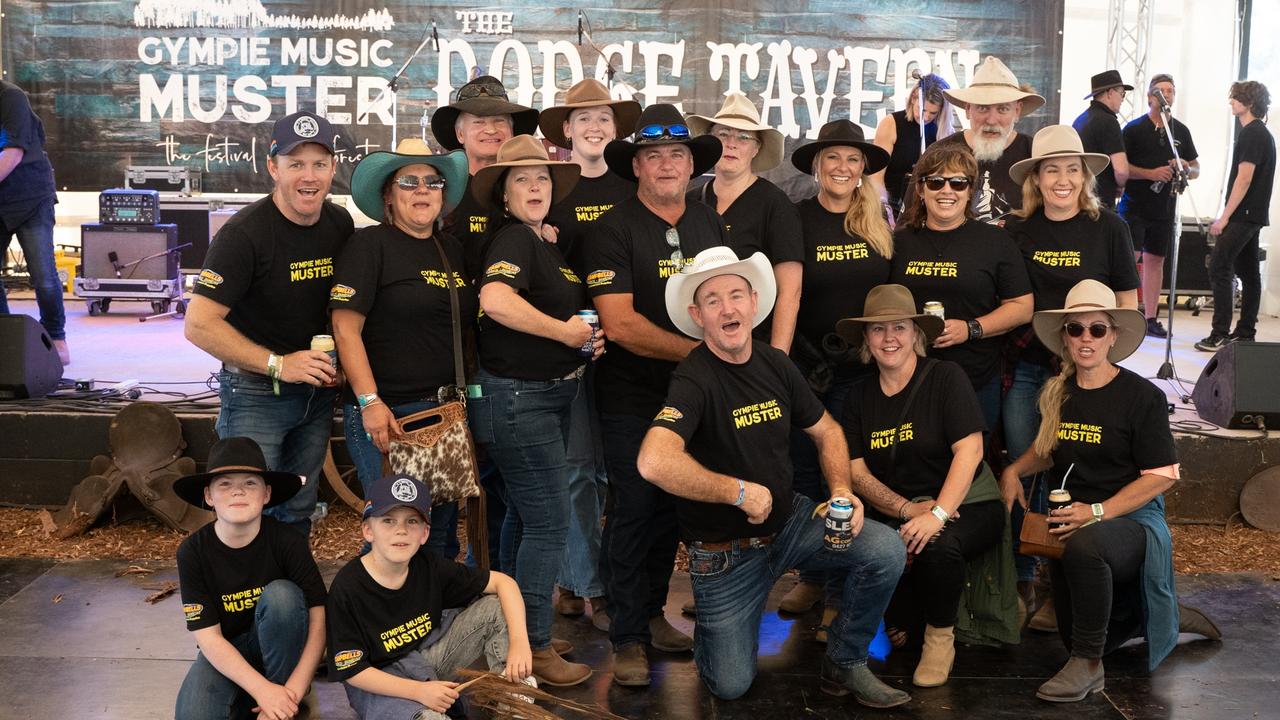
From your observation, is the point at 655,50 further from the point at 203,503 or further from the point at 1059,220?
the point at 203,503

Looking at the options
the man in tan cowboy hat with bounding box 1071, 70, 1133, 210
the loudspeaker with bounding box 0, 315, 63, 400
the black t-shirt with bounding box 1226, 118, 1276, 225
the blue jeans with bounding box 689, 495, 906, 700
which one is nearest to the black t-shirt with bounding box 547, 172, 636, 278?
the blue jeans with bounding box 689, 495, 906, 700

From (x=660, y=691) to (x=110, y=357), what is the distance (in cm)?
495

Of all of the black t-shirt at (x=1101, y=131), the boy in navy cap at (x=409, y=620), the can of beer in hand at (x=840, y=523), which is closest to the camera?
the boy in navy cap at (x=409, y=620)

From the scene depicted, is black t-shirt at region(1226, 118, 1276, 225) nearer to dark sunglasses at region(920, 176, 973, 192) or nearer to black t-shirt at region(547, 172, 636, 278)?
dark sunglasses at region(920, 176, 973, 192)

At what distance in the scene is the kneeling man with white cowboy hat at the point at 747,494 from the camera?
3527 mm

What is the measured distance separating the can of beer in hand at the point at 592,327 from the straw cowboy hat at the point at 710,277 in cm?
23

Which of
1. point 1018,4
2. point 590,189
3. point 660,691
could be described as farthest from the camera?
point 1018,4

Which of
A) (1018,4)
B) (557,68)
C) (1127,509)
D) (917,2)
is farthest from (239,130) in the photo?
(1127,509)

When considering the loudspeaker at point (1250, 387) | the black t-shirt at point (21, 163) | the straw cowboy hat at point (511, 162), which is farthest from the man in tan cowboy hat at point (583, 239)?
the black t-shirt at point (21, 163)

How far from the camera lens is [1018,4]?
30.1 ft

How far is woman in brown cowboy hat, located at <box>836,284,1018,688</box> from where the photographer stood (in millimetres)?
3830

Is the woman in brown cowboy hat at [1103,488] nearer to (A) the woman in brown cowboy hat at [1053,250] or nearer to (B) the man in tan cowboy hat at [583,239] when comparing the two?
(A) the woman in brown cowboy hat at [1053,250]

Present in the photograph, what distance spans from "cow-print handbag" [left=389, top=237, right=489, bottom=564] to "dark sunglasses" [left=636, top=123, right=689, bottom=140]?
2.47ft

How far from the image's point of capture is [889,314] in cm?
385
